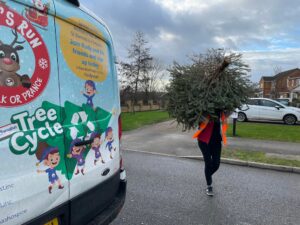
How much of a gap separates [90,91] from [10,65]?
810 mm

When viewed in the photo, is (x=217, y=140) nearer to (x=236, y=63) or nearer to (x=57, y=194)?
(x=236, y=63)

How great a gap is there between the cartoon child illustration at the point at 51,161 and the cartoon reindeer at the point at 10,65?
0.47 metres

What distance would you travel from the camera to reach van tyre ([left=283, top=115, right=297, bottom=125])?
16.0 metres

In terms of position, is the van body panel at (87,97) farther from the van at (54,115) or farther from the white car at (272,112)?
the white car at (272,112)

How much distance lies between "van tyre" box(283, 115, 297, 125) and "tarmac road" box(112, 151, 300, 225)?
11.2 meters

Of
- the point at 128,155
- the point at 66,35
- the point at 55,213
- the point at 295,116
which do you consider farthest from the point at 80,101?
the point at 295,116

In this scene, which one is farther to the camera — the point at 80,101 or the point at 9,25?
the point at 80,101

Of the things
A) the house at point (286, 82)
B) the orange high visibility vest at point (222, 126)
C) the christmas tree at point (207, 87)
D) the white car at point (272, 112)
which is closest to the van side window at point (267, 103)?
the white car at point (272, 112)

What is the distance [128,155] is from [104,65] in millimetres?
5173

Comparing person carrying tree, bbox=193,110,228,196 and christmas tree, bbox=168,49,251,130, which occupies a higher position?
christmas tree, bbox=168,49,251,130

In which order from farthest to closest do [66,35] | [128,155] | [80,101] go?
[128,155], [80,101], [66,35]

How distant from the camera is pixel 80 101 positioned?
7.44ft

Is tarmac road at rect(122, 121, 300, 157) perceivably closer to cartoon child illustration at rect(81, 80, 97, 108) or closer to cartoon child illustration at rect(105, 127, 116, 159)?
cartoon child illustration at rect(105, 127, 116, 159)

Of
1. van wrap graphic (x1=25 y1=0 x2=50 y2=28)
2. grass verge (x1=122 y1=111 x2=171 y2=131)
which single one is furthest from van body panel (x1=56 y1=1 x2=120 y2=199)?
grass verge (x1=122 y1=111 x2=171 y2=131)
